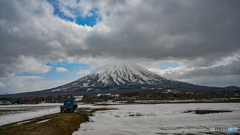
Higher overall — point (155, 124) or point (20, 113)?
point (20, 113)

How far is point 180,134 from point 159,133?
2.75 m

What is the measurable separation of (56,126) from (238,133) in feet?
82.9

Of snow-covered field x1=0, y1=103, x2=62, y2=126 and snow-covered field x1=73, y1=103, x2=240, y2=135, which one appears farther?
snow-covered field x1=0, y1=103, x2=62, y2=126

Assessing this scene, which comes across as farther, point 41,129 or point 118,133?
point 118,133

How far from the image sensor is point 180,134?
70.2ft

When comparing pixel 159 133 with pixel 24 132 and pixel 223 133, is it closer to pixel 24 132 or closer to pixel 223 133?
pixel 223 133

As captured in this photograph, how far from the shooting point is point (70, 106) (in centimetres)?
4503

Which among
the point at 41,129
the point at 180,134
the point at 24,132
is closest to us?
the point at 24,132

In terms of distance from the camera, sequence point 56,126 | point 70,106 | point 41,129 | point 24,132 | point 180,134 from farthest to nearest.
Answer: point 70,106
point 56,126
point 180,134
point 41,129
point 24,132

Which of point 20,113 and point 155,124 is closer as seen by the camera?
point 155,124

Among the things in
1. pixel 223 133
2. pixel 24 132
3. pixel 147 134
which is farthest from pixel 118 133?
pixel 223 133

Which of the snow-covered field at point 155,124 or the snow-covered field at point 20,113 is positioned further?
the snow-covered field at point 20,113

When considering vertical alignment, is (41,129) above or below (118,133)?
above

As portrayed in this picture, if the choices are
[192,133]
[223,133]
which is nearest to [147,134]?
[192,133]
